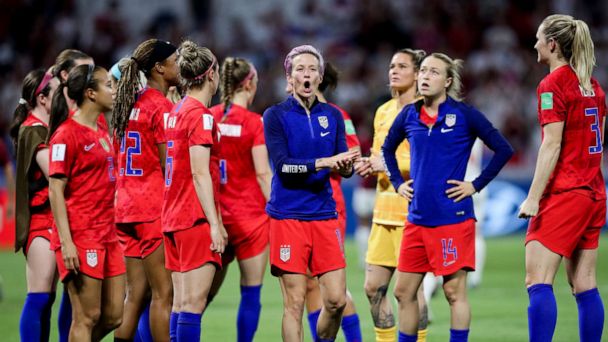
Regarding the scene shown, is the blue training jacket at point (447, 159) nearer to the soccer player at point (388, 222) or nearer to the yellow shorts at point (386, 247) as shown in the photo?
the soccer player at point (388, 222)

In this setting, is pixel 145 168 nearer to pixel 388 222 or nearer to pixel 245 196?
pixel 245 196

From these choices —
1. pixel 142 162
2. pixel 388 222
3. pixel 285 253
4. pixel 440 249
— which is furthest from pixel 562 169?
pixel 142 162

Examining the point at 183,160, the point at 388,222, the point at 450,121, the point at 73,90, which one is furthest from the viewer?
the point at 388,222

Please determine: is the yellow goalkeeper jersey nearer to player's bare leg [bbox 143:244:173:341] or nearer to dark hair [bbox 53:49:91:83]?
player's bare leg [bbox 143:244:173:341]

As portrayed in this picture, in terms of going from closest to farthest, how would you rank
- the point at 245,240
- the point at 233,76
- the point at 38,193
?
1. the point at 38,193
2. the point at 245,240
3. the point at 233,76

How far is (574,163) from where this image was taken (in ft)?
22.4

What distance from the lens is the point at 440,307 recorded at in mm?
11031

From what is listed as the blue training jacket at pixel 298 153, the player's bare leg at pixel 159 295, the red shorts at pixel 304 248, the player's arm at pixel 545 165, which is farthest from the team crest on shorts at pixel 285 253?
the player's arm at pixel 545 165

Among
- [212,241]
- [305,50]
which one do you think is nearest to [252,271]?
[212,241]

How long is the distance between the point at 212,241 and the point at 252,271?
63.2 inches

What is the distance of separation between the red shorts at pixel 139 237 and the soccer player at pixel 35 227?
66 centimetres

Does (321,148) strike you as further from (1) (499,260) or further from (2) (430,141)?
(1) (499,260)

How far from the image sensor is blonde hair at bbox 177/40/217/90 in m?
6.65

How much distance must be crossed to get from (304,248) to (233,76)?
206cm
